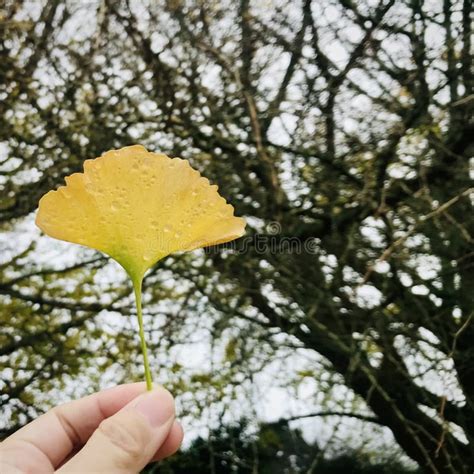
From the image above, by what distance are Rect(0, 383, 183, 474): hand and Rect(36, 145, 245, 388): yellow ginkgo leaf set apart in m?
0.10

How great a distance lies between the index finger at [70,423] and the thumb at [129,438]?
71 millimetres

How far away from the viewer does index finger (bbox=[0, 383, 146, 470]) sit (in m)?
0.53

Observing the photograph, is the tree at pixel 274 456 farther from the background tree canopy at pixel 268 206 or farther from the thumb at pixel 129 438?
the thumb at pixel 129 438

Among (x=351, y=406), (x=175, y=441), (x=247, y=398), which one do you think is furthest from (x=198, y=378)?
(x=175, y=441)

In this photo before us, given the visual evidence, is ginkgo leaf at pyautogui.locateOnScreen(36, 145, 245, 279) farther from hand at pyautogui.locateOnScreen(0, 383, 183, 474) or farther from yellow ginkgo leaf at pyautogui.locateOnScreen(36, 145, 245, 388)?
hand at pyautogui.locateOnScreen(0, 383, 183, 474)

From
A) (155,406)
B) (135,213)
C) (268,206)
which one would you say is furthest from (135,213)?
(268,206)

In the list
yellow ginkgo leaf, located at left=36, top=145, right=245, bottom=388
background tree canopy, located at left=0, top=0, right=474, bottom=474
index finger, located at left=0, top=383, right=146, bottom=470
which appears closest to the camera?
yellow ginkgo leaf, located at left=36, top=145, right=245, bottom=388

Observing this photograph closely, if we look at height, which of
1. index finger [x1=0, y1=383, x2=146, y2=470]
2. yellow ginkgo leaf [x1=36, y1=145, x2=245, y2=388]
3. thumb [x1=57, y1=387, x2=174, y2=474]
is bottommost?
thumb [x1=57, y1=387, x2=174, y2=474]

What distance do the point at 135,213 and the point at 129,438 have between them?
0.15 metres

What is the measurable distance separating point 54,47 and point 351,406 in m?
0.99

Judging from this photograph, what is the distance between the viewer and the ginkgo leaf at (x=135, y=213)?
423 mm

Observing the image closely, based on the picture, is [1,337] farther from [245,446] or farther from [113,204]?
[113,204]

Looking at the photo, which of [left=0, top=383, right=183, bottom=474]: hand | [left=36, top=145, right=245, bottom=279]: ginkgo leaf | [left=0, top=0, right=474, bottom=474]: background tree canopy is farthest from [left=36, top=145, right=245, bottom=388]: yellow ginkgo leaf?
[left=0, top=0, right=474, bottom=474]: background tree canopy

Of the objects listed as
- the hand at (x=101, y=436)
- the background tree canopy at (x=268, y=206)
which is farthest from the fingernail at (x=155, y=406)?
the background tree canopy at (x=268, y=206)
